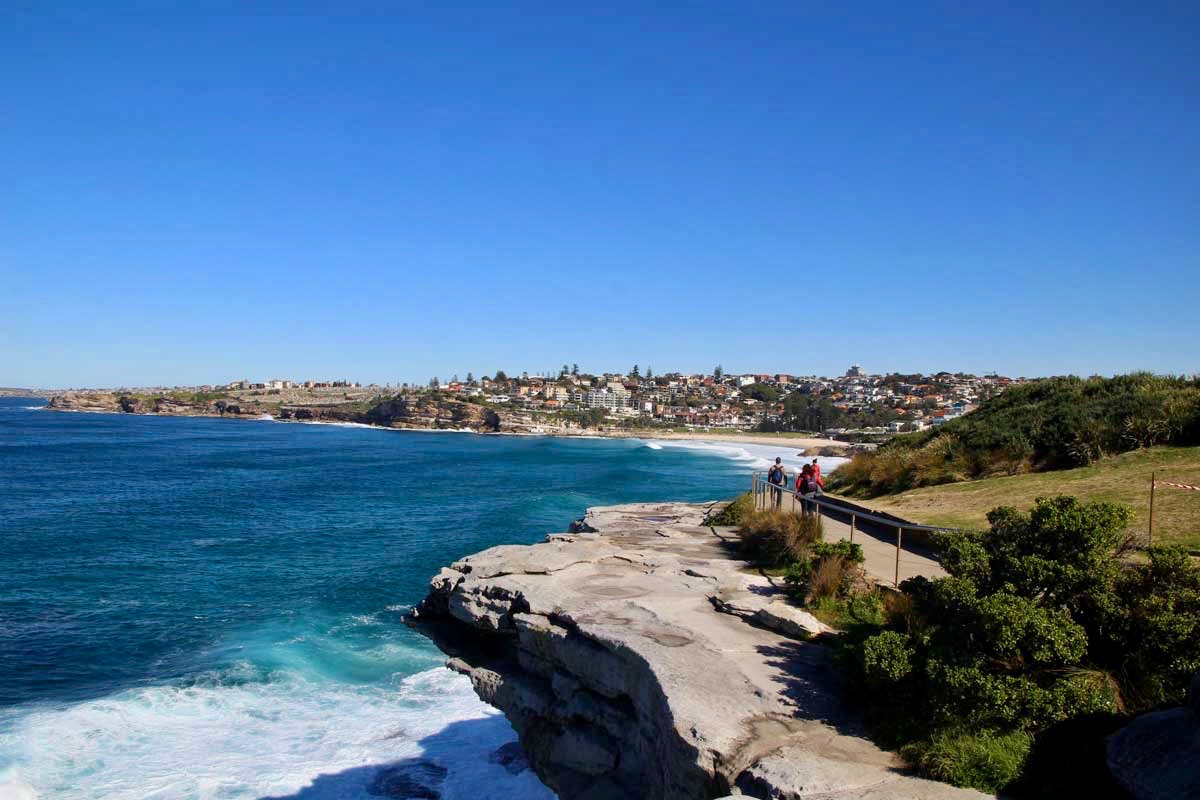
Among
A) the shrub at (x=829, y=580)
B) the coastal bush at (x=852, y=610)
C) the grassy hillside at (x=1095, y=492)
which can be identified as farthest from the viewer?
the grassy hillside at (x=1095, y=492)

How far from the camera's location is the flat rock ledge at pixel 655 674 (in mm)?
6590

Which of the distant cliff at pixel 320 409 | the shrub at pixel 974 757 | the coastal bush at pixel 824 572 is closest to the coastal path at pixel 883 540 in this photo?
the coastal bush at pixel 824 572

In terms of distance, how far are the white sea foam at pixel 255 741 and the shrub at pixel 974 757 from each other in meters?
7.17

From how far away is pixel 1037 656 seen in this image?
6379mm

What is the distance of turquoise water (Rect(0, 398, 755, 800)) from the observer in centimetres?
1222

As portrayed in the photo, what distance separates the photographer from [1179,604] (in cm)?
654

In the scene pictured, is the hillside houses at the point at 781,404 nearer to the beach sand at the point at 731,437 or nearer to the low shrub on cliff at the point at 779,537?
the beach sand at the point at 731,437

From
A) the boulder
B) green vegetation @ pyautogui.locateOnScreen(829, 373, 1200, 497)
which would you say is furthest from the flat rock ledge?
green vegetation @ pyautogui.locateOnScreen(829, 373, 1200, 497)

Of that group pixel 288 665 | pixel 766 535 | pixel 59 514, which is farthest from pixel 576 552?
pixel 59 514

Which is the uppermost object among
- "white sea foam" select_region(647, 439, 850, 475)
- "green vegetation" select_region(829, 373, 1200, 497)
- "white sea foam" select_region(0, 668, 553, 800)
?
"green vegetation" select_region(829, 373, 1200, 497)

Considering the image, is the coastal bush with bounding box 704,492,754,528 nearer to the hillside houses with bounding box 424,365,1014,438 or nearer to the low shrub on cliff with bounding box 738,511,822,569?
the low shrub on cliff with bounding box 738,511,822,569

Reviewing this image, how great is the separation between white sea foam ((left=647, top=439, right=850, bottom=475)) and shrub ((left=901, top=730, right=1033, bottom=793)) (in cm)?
5283

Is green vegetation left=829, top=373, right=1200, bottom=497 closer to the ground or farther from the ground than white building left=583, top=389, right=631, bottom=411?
closer to the ground

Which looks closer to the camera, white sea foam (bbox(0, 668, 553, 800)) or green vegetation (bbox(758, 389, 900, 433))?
white sea foam (bbox(0, 668, 553, 800))
